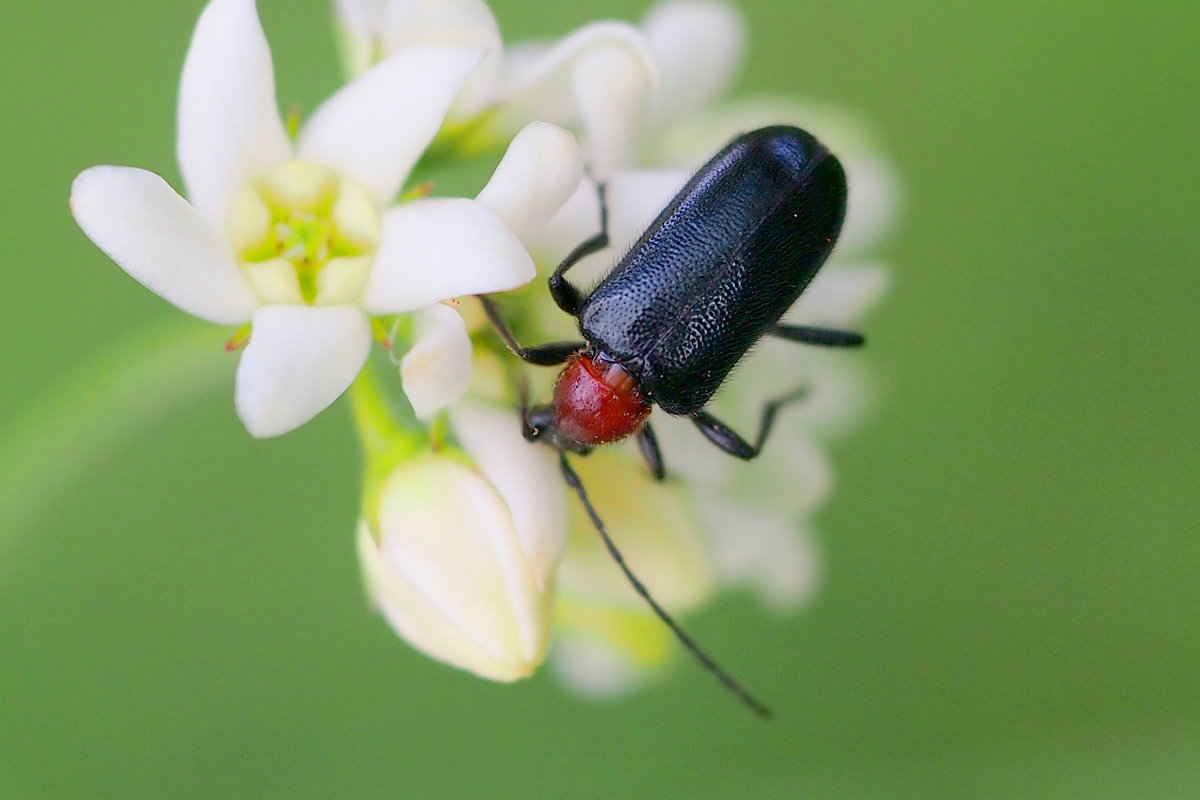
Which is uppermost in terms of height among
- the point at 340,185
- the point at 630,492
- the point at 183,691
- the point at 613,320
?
the point at 340,185

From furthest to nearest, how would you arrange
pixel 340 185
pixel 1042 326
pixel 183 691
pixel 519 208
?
pixel 1042 326 → pixel 183 691 → pixel 340 185 → pixel 519 208

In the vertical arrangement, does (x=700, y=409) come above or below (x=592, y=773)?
above

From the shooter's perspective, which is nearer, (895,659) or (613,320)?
(613,320)

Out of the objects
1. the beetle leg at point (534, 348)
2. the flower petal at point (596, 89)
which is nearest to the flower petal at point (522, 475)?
the beetle leg at point (534, 348)

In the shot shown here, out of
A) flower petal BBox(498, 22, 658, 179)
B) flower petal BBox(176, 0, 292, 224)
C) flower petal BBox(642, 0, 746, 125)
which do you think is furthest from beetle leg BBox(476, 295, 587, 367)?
flower petal BBox(642, 0, 746, 125)

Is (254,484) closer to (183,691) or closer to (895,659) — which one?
(183,691)

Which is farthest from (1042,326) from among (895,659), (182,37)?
(182,37)
